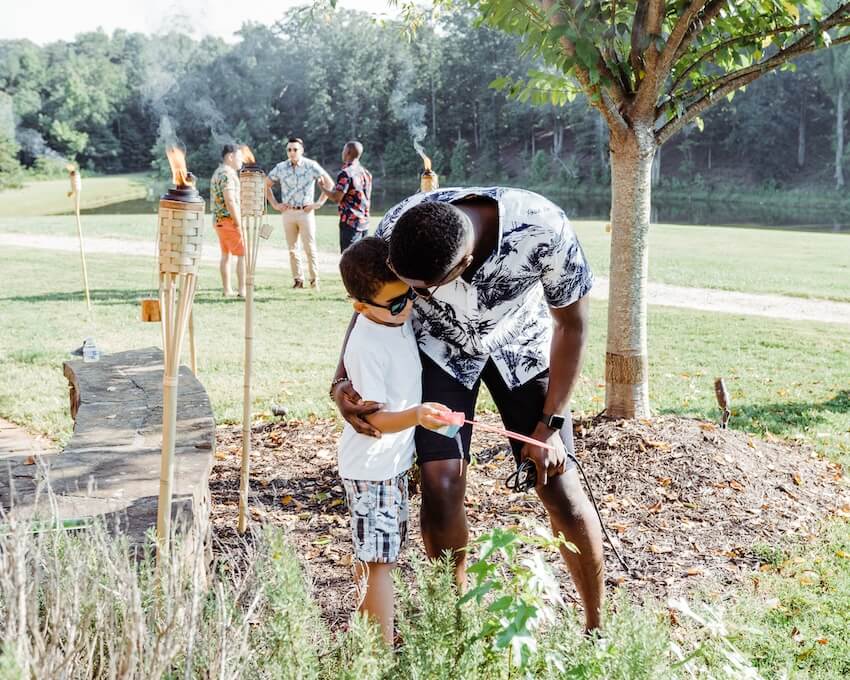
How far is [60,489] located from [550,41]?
2950 millimetres

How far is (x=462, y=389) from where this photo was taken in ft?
9.66

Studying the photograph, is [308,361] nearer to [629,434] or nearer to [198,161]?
[629,434]

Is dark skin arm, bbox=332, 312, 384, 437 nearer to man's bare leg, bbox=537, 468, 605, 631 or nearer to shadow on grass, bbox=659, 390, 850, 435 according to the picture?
man's bare leg, bbox=537, 468, 605, 631

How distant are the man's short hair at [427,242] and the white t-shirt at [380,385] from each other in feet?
1.28

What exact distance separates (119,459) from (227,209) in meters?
7.16

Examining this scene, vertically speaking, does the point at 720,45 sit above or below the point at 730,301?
above

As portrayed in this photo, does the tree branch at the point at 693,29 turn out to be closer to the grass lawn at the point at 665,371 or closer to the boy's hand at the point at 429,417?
the grass lawn at the point at 665,371

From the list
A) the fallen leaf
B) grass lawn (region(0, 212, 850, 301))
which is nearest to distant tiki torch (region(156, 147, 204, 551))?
the fallen leaf

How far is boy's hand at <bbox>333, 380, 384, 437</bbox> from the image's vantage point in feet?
8.77

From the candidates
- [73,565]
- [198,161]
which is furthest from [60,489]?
[198,161]

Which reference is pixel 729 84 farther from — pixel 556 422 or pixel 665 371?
pixel 665 371

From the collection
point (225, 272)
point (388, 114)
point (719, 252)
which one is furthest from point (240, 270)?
point (388, 114)

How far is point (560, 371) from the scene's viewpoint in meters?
2.90

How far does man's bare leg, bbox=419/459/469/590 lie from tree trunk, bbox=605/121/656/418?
8.02ft
